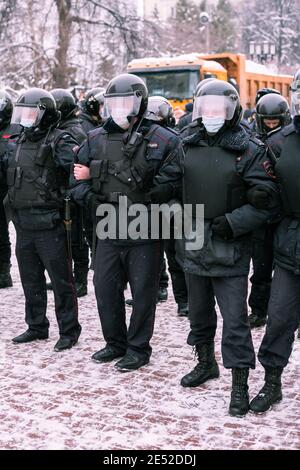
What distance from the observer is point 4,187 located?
23.6ft

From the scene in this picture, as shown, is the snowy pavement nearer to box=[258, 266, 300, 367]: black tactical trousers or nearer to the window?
box=[258, 266, 300, 367]: black tactical trousers

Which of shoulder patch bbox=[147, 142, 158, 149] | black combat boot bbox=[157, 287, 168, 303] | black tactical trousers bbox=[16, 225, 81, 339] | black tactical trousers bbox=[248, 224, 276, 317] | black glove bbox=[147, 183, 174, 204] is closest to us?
black glove bbox=[147, 183, 174, 204]

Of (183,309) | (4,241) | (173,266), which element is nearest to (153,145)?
(173,266)

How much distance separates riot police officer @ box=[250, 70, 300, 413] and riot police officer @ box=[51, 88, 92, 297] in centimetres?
240

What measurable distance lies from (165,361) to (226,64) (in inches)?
670

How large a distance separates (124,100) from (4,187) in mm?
2544

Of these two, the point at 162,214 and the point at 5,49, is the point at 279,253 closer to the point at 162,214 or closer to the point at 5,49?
the point at 162,214

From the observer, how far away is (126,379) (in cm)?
521

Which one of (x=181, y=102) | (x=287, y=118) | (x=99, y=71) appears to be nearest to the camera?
(x=287, y=118)

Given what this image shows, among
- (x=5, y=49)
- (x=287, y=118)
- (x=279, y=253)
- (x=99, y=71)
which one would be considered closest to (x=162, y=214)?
(x=279, y=253)

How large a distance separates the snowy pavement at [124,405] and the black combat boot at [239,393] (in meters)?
0.07

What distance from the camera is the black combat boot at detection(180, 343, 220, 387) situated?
16.6 feet

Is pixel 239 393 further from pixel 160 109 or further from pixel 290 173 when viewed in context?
pixel 160 109

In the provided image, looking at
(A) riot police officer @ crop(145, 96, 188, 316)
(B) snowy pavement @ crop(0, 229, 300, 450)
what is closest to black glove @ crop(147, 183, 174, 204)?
(B) snowy pavement @ crop(0, 229, 300, 450)
